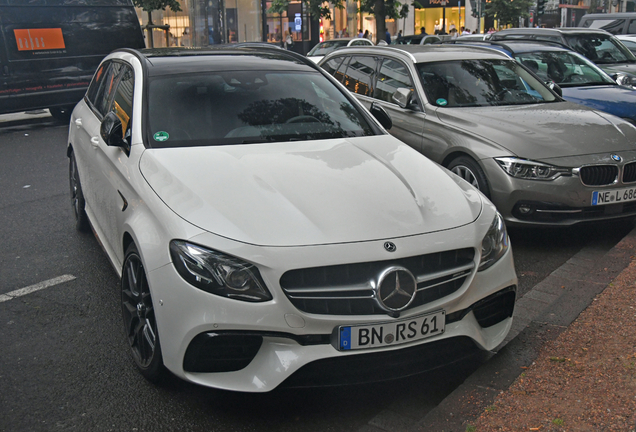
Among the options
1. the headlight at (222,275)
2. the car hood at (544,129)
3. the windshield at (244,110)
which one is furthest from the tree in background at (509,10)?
the headlight at (222,275)

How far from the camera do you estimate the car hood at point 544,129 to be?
5.86 m

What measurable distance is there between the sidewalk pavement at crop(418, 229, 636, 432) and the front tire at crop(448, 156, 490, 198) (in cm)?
140

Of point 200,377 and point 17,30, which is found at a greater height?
point 17,30

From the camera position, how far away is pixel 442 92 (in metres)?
7.16

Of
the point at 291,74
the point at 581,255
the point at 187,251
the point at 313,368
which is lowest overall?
the point at 581,255

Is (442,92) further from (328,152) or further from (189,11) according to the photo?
(189,11)

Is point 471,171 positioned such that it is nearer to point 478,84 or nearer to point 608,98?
point 478,84

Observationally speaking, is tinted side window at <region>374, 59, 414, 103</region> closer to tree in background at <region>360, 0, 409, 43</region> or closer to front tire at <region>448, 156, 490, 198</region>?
front tire at <region>448, 156, 490, 198</region>

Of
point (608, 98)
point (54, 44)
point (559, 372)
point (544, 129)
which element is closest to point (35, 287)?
point (559, 372)

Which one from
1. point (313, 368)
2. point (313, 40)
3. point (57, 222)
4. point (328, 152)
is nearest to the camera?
point (313, 368)

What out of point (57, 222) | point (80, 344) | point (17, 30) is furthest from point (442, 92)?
point (17, 30)

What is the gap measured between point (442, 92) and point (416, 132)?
1.71 feet

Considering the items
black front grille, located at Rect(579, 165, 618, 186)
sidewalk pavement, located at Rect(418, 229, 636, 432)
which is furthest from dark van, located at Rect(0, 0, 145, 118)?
sidewalk pavement, located at Rect(418, 229, 636, 432)

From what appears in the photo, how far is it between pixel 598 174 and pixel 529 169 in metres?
0.56
